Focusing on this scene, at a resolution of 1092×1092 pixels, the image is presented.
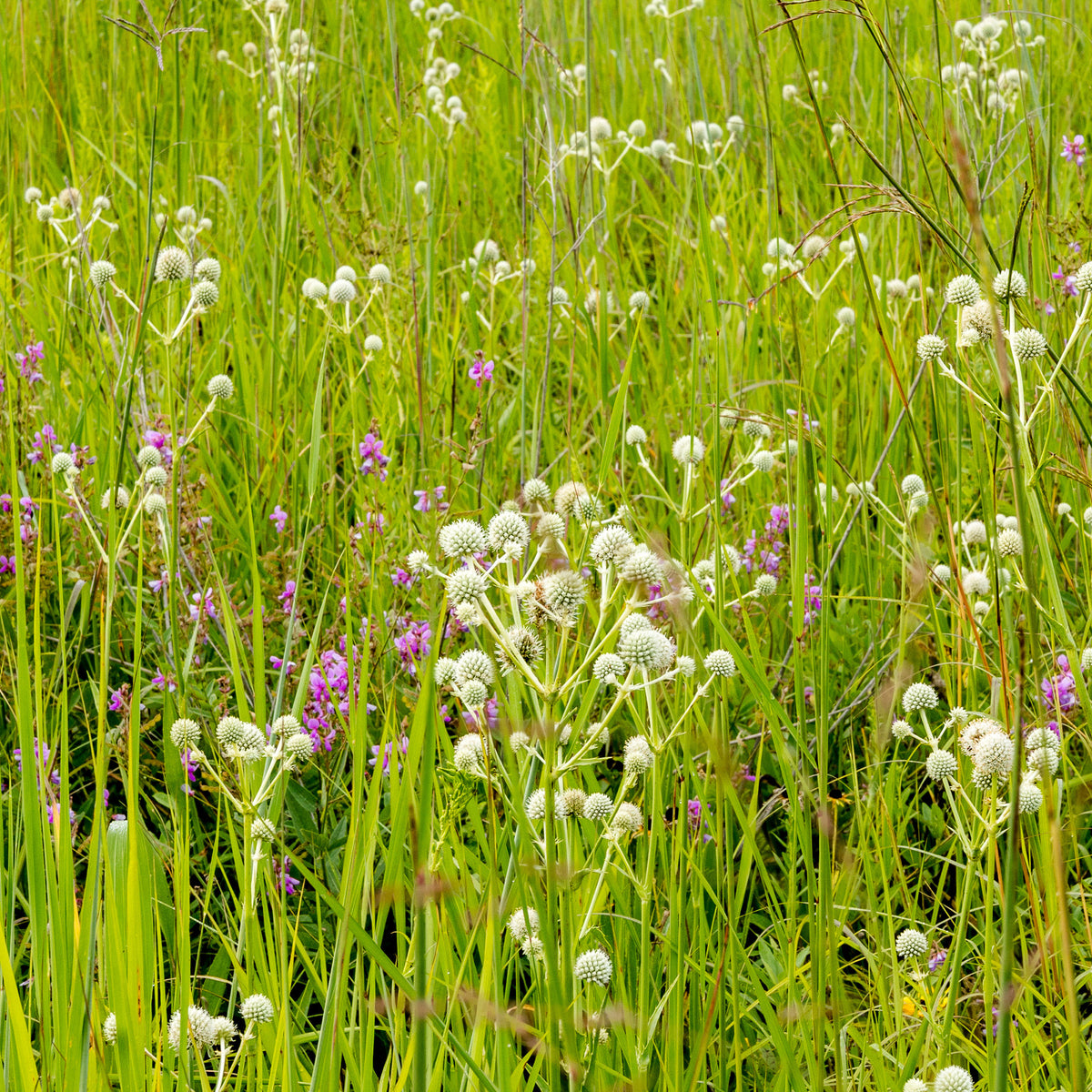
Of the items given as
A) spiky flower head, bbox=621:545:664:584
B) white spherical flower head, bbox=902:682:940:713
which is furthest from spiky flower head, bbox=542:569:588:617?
white spherical flower head, bbox=902:682:940:713

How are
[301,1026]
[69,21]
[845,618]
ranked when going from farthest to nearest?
[69,21]
[845,618]
[301,1026]

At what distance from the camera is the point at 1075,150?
3.82 metres

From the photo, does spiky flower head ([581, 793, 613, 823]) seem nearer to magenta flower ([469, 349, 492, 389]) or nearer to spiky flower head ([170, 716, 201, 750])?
spiky flower head ([170, 716, 201, 750])

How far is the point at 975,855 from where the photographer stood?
1464 mm

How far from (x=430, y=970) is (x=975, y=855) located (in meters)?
0.69

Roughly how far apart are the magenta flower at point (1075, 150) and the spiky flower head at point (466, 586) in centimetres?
336

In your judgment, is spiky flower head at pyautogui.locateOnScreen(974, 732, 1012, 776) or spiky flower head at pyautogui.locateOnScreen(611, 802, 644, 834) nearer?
spiky flower head at pyautogui.locateOnScreen(974, 732, 1012, 776)

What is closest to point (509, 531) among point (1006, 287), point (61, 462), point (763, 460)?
point (1006, 287)

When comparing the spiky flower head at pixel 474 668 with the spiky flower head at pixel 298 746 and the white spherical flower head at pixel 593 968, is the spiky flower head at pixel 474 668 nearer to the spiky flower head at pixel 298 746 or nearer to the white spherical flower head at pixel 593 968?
the white spherical flower head at pixel 593 968

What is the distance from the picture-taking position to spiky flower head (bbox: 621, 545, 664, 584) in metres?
1.13

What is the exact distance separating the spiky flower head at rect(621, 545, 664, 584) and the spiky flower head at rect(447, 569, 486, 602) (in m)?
0.14

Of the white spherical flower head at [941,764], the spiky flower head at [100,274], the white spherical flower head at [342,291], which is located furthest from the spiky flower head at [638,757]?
the white spherical flower head at [342,291]

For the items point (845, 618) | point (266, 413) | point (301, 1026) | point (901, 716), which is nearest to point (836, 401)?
point (845, 618)

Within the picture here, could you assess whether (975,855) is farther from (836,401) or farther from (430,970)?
(836,401)
